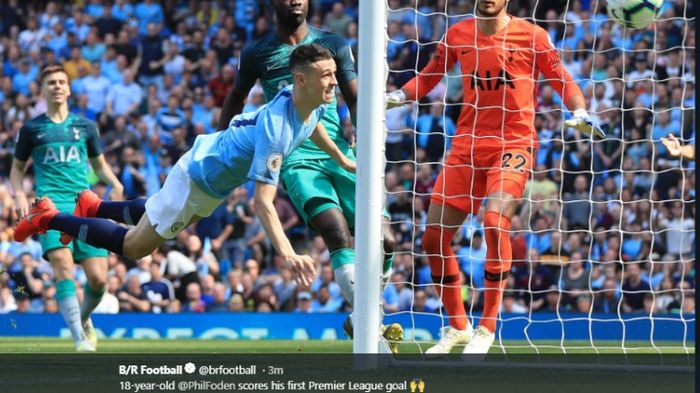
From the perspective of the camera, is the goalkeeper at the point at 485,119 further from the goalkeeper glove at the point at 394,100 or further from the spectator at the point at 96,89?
the spectator at the point at 96,89

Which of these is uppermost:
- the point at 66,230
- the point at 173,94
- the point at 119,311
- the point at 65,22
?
the point at 65,22

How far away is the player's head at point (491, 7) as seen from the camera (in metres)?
7.84

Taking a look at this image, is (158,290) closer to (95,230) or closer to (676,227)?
(676,227)

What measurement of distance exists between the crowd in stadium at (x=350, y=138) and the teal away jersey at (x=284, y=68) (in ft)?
12.4

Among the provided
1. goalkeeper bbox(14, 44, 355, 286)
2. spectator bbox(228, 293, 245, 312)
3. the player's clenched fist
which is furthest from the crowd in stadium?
the player's clenched fist

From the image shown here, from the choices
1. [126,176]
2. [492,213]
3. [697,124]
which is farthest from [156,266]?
[697,124]

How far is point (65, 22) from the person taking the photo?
1934 centimetres

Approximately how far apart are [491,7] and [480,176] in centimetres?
107

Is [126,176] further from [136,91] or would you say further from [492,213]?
[492,213]

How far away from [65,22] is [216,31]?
2504 mm

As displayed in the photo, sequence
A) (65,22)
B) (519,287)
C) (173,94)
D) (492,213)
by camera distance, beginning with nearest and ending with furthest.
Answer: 1. (492,213)
2. (519,287)
3. (173,94)
4. (65,22)

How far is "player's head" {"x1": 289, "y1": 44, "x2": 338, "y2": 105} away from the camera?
6.88 metres

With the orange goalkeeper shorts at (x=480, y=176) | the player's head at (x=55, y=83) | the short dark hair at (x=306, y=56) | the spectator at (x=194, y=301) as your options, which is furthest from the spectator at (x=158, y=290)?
the short dark hair at (x=306, y=56)

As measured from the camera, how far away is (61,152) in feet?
34.3
